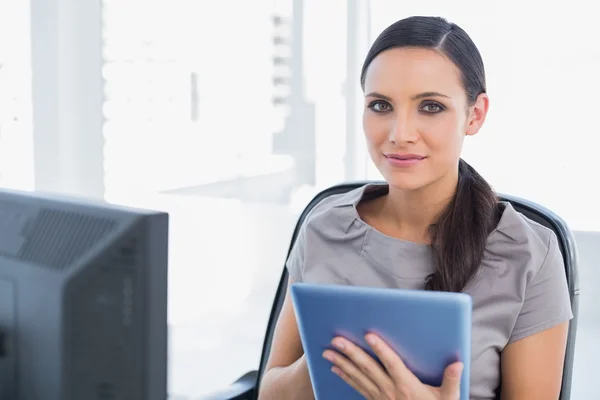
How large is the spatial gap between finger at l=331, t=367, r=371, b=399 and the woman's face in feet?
1.14

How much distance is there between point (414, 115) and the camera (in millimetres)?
1256

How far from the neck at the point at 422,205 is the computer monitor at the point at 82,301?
71 centimetres

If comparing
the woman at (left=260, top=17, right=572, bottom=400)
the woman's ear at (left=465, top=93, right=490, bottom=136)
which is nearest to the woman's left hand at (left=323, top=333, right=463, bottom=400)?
the woman at (left=260, top=17, right=572, bottom=400)

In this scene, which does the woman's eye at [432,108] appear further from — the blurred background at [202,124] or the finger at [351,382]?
the blurred background at [202,124]

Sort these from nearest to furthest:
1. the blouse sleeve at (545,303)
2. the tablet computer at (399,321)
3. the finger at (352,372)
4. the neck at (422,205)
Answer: the tablet computer at (399,321) < the finger at (352,372) < the blouse sleeve at (545,303) < the neck at (422,205)

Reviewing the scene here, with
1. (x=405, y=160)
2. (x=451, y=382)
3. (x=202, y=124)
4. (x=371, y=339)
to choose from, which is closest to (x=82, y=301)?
(x=371, y=339)

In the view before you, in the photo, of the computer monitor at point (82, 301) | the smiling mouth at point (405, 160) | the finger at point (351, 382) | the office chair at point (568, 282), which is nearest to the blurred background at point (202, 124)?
the office chair at point (568, 282)

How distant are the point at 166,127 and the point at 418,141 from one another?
199 cm

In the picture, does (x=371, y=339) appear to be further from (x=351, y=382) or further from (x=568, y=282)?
(x=568, y=282)

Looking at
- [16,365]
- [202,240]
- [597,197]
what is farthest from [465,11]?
[16,365]

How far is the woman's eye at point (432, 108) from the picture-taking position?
1.26 meters

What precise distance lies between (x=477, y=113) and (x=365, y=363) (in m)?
0.53

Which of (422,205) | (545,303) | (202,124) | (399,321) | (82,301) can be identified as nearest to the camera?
(82,301)

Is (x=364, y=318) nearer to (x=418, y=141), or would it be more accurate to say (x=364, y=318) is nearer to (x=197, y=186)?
(x=418, y=141)
